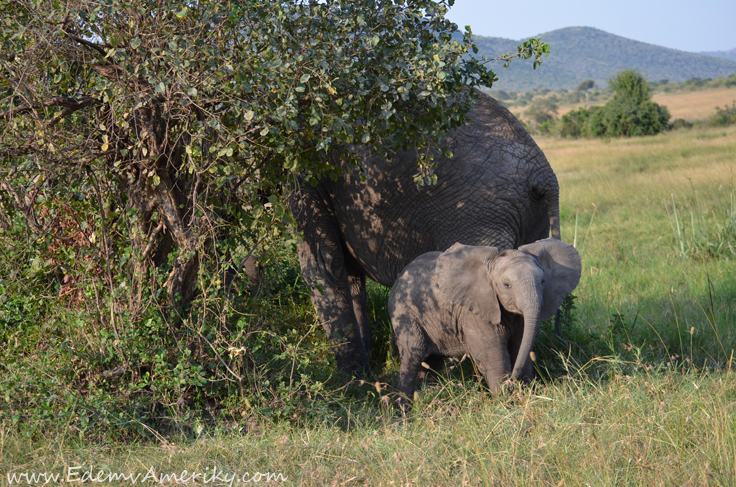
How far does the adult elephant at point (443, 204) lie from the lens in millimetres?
4352

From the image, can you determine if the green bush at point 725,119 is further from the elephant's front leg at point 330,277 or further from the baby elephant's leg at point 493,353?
the baby elephant's leg at point 493,353

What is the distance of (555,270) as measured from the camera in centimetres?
386

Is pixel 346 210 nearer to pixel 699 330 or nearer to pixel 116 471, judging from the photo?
pixel 116 471

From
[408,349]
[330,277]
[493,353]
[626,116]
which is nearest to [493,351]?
[493,353]

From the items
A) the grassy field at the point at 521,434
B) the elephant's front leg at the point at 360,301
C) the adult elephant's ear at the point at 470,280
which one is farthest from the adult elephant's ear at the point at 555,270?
the elephant's front leg at the point at 360,301

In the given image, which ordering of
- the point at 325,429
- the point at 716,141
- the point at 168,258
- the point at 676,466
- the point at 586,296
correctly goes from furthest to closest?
the point at 716,141, the point at 586,296, the point at 168,258, the point at 325,429, the point at 676,466

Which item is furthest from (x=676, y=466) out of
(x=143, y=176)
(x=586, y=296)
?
(x=586, y=296)

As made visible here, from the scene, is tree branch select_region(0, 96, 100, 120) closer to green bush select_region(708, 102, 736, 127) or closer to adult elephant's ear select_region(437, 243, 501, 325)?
adult elephant's ear select_region(437, 243, 501, 325)

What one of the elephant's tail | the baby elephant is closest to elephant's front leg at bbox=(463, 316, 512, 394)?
the baby elephant

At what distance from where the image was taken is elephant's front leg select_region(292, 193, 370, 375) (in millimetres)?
5027

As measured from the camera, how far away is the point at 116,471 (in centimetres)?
322

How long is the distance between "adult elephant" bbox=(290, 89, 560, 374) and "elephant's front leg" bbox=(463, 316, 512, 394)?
0.68 m

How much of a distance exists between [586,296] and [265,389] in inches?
157

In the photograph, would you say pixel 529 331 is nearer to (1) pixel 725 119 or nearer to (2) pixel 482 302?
(2) pixel 482 302
